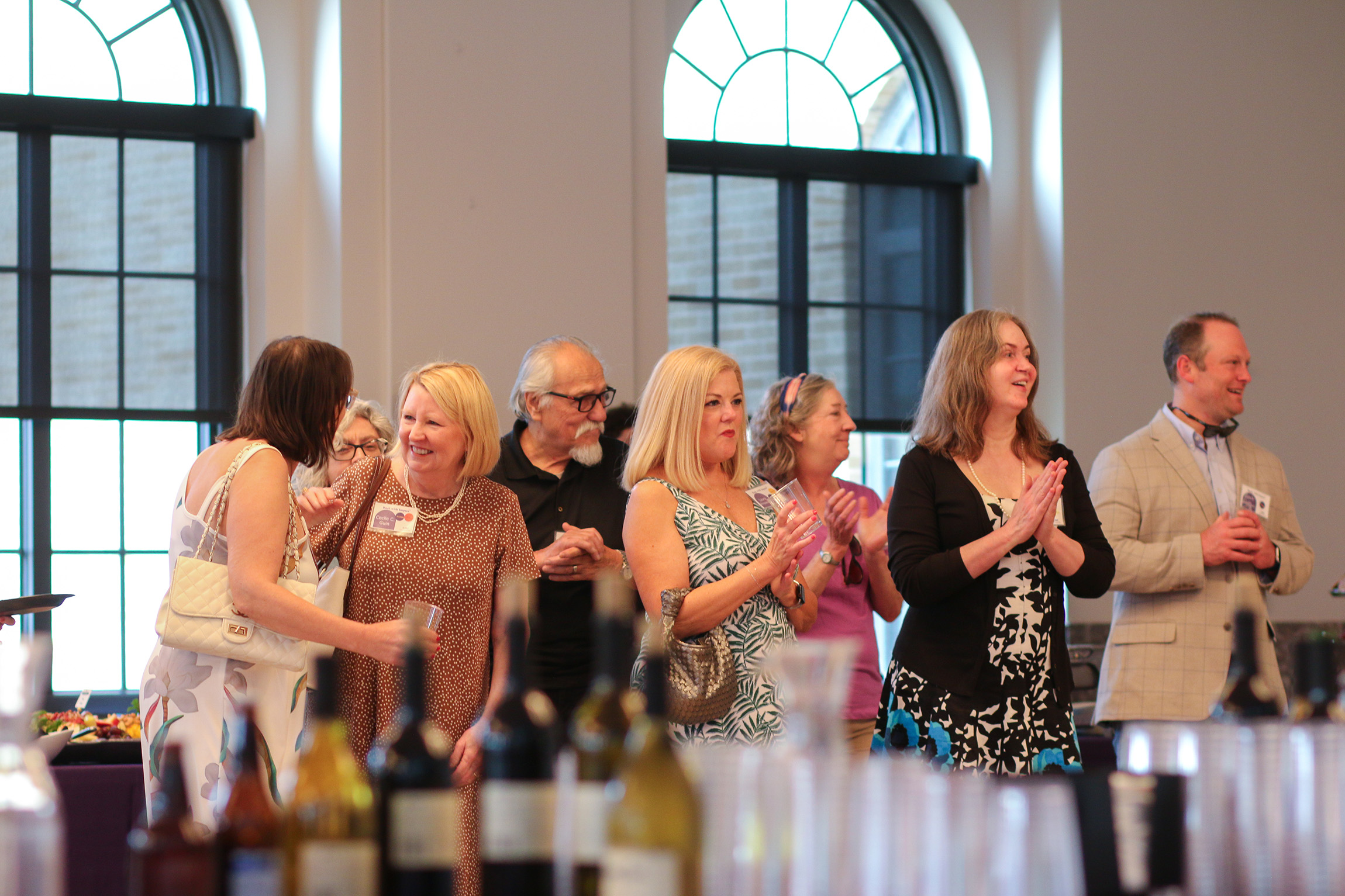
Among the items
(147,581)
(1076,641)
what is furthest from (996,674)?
(147,581)

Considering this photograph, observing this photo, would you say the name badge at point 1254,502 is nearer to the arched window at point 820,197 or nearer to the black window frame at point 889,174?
the black window frame at point 889,174

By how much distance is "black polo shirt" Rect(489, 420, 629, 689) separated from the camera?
9.98 ft

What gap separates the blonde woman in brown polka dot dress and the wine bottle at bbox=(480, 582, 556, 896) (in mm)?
1479

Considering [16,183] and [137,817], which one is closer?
[137,817]

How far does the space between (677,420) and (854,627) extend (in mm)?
950

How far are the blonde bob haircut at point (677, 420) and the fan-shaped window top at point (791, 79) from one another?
10.1ft

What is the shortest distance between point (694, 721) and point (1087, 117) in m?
4.15

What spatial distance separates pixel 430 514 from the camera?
113 inches

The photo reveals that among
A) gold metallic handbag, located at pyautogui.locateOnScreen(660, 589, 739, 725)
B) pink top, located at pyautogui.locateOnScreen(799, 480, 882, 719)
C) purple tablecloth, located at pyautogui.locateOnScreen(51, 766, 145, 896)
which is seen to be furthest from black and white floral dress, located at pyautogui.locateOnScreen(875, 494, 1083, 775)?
purple tablecloth, located at pyautogui.locateOnScreen(51, 766, 145, 896)

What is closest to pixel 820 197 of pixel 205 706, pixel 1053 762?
pixel 1053 762

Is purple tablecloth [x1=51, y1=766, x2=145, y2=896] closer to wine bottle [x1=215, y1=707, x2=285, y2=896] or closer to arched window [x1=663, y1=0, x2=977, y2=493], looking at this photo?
wine bottle [x1=215, y1=707, x2=285, y2=896]

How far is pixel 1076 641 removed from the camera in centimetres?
561

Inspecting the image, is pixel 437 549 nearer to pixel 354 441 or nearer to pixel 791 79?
pixel 354 441

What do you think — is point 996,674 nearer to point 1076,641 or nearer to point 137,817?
point 137,817
